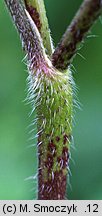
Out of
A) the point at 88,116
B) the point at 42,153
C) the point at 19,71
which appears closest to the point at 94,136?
the point at 88,116

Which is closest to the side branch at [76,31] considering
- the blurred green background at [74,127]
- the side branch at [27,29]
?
the side branch at [27,29]

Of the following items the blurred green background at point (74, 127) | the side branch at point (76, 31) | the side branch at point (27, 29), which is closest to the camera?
the side branch at point (76, 31)

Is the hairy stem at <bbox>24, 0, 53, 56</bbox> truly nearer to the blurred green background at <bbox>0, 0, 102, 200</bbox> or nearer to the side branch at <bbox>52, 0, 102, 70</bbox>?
the side branch at <bbox>52, 0, 102, 70</bbox>

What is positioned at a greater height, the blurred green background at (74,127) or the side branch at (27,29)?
A: the blurred green background at (74,127)

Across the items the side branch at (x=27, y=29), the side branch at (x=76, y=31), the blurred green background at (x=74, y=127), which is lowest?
the side branch at (x=76, y=31)

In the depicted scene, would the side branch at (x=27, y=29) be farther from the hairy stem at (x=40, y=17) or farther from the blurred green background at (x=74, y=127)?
the blurred green background at (x=74, y=127)

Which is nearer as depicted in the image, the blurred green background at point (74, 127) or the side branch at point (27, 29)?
the side branch at point (27, 29)

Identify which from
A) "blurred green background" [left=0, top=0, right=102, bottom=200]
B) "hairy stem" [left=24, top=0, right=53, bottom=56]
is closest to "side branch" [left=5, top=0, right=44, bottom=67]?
"hairy stem" [left=24, top=0, right=53, bottom=56]

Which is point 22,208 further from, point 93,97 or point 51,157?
point 93,97

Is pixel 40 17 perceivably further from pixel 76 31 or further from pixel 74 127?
pixel 74 127
